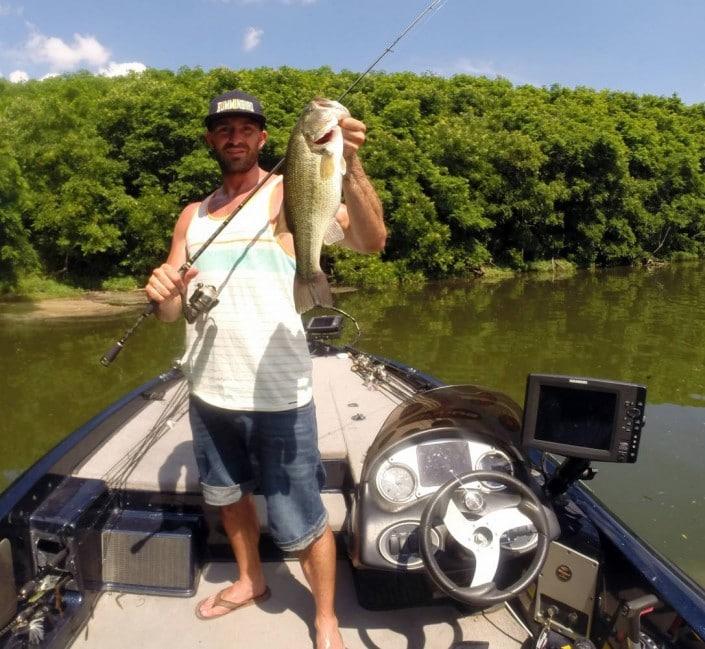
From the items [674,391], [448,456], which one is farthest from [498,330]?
[448,456]

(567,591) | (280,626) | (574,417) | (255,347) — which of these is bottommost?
(280,626)

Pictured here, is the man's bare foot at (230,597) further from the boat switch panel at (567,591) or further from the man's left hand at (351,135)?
the man's left hand at (351,135)

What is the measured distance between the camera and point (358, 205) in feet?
6.76

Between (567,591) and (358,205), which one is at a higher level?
(358,205)

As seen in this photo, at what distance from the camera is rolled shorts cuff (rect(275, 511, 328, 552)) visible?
223cm

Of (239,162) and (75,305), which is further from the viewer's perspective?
(75,305)

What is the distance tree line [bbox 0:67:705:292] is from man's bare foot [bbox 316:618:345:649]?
20.3 metres

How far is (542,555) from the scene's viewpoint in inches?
77.6

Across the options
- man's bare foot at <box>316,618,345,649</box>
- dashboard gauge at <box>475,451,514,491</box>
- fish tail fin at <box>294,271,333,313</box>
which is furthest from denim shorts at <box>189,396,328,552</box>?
dashboard gauge at <box>475,451,514,491</box>

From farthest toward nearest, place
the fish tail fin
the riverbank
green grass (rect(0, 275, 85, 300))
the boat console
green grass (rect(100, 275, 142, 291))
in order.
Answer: green grass (rect(100, 275, 142, 291)), green grass (rect(0, 275, 85, 300)), the riverbank, the boat console, the fish tail fin

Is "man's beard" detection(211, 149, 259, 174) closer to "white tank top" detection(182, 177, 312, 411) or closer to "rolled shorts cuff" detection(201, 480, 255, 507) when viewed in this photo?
"white tank top" detection(182, 177, 312, 411)

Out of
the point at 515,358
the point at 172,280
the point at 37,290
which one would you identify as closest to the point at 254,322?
the point at 172,280

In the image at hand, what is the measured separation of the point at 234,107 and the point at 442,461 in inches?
62.4

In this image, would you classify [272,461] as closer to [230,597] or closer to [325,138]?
[230,597]
